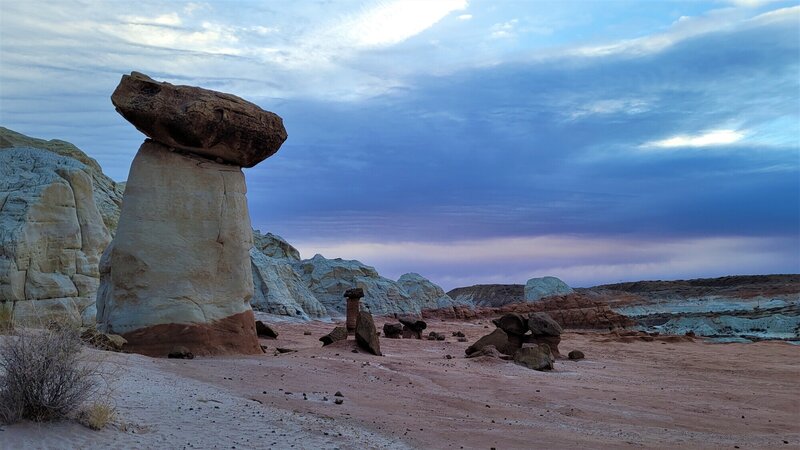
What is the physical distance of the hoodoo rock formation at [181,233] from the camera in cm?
1289

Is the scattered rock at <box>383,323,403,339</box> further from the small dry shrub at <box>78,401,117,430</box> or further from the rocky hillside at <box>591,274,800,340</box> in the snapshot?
the small dry shrub at <box>78,401,117,430</box>

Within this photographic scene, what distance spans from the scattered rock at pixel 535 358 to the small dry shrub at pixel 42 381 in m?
11.5

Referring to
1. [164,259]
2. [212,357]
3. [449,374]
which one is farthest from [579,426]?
[164,259]

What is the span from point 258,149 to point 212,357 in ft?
14.9

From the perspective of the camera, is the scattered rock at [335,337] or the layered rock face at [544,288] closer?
the scattered rock at [335,337]

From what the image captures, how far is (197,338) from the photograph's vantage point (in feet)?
42.5

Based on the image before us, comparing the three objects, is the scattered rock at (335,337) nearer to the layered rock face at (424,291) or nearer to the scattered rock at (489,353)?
the scattered rock at (489,353)

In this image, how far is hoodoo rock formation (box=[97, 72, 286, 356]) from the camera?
12.9m

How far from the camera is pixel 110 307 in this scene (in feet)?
43.1

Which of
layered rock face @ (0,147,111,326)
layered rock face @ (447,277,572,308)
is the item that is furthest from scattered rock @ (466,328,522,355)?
layered rock face @ (447,277,572,308)

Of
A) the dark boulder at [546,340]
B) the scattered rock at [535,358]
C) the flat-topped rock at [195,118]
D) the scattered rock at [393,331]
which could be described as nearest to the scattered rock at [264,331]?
the scattered rock at [393,331]

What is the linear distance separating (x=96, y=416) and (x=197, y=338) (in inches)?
270

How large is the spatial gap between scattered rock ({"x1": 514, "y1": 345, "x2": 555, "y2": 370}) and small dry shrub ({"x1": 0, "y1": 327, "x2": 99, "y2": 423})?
11476 mm

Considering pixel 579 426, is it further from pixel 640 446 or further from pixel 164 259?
pixel 164 259
